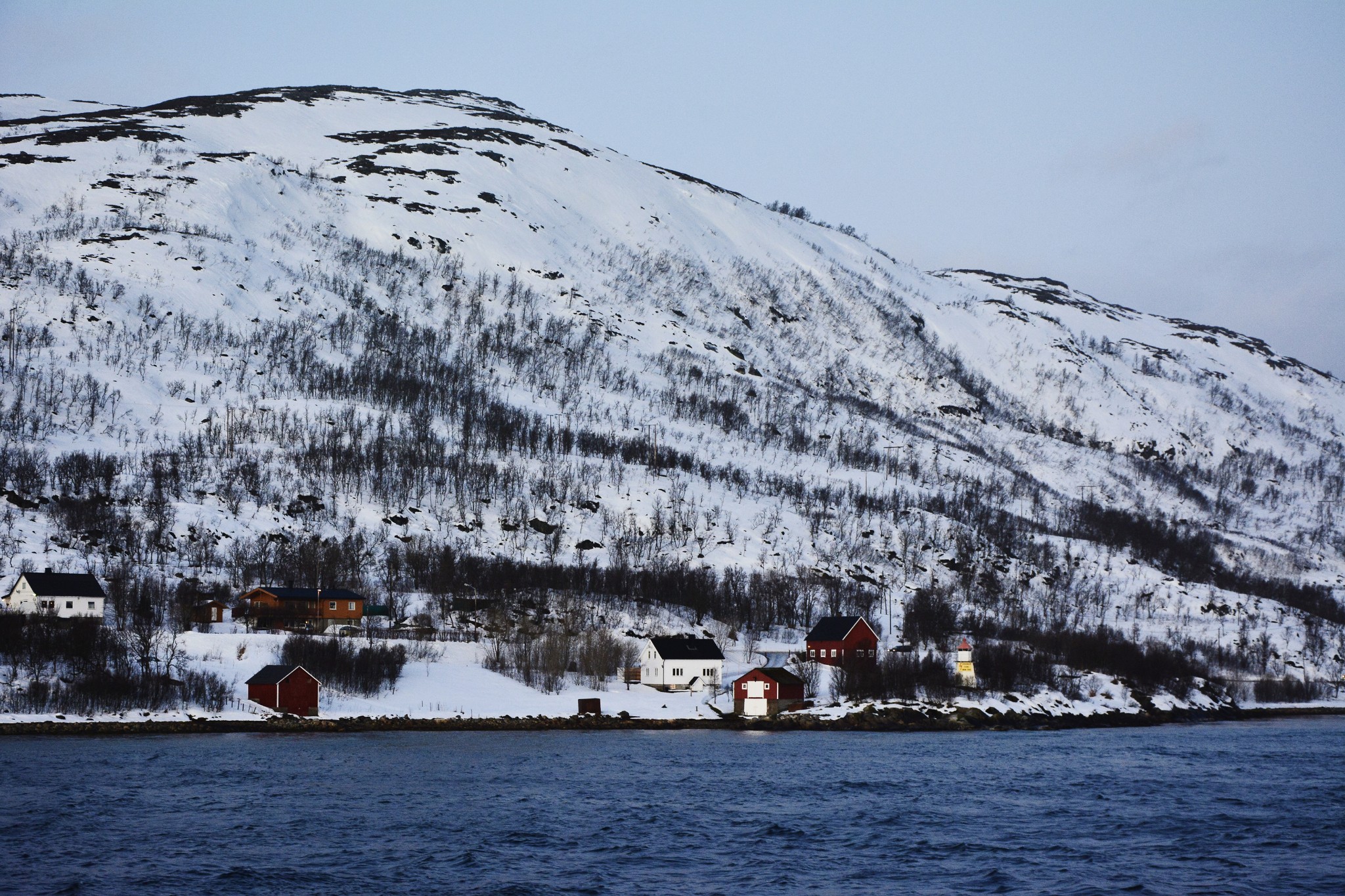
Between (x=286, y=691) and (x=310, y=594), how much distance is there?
18.5m

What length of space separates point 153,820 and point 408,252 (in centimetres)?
16669

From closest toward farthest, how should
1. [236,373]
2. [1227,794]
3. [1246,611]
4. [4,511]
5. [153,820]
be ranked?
[153,820]
[1227,794]
[4,511]
[1246,611]
[236,373]

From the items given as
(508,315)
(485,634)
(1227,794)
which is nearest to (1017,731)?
(1227,794)

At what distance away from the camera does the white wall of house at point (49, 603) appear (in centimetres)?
7844

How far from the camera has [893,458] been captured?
172750 millimetres

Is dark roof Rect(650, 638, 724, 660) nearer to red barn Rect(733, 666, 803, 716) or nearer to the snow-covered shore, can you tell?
the snow-covered shore

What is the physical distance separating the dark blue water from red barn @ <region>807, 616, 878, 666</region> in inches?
1156

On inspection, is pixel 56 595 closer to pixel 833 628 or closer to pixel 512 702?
pixel 512 702

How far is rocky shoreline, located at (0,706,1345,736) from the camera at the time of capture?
63844mm

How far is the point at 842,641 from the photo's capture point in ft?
304

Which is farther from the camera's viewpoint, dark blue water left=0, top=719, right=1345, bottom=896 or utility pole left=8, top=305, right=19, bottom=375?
utility pole left=8, top=305, right=19, bottom=375

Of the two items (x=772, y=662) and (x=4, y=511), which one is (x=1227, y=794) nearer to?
(x=772, y=662)

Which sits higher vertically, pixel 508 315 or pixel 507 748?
Result: pixel 508 315

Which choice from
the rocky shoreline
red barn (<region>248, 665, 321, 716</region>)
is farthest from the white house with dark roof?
the rocky shoreline
